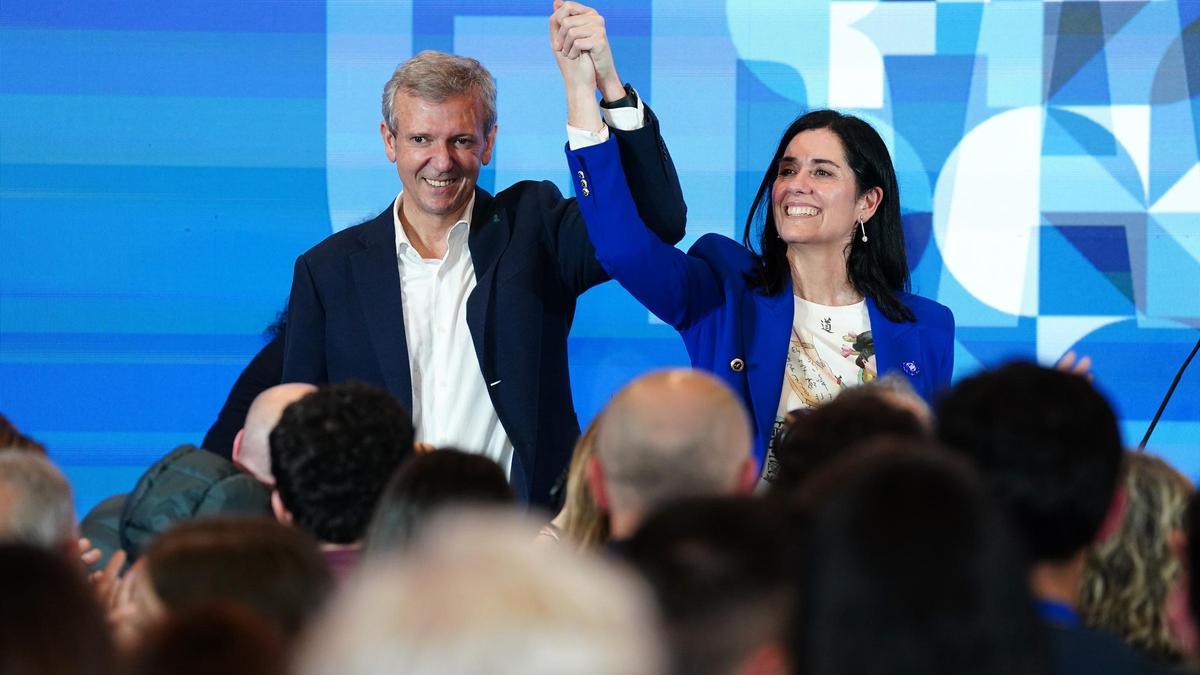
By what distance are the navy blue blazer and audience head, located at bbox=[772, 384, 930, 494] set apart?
1.12 meters

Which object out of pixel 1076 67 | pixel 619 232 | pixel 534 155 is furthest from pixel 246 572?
pixel 1076 67

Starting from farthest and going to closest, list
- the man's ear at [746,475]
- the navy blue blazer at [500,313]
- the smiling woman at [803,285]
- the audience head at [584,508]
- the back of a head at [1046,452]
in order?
the navy blue blazer at [500,313], the smiling woman at [803,285], the audience head at [584,508], the man's ear at [746,475], the back of a head at [1046,452]

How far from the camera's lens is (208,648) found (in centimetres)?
114

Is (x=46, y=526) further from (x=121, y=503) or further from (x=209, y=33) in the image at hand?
(x=209, y=33)

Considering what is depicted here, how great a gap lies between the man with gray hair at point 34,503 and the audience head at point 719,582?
999mm

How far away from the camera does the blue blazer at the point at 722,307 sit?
294 centimetres

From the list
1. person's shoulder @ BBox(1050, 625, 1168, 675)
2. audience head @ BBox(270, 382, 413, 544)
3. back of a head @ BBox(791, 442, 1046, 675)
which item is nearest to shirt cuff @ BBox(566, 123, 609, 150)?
audience head @ BBox(270, 382, 413, 544)

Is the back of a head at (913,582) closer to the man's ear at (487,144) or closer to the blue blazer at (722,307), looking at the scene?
the blue blazer at (722,307)

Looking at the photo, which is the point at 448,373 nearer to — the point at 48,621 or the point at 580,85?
the point at 580,85

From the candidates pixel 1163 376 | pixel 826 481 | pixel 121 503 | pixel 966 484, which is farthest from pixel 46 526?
pixel 1163 376

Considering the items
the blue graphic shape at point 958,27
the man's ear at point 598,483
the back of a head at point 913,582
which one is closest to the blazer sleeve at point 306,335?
the man's ear at point 598,483

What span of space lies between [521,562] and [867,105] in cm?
362

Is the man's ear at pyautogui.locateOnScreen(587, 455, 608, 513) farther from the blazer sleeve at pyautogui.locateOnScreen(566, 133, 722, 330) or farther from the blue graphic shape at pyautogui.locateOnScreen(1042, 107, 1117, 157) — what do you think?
the blue graphic shape at pyautogui.locateOnScreen(1042, 107, 1117, 157)

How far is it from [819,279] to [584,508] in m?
1.22
